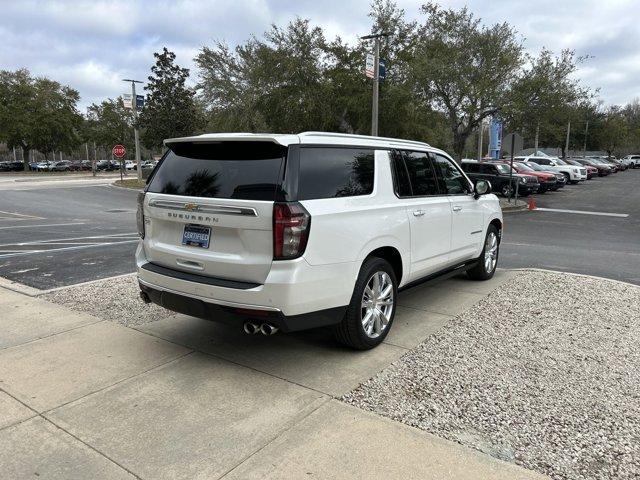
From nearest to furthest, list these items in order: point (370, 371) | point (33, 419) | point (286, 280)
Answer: point (33, 419) < point (286, 280) < point (370, 371)

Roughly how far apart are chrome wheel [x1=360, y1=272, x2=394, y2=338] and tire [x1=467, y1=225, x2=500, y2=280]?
2.56 meters

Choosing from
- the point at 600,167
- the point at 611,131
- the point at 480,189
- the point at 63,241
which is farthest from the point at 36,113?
the point at 611,131

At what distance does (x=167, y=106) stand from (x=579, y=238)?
23.4 m

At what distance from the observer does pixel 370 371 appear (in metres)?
3.96

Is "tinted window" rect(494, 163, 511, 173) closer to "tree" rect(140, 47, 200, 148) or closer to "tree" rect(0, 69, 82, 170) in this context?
"tree" rect(140, 47, 200, 148)

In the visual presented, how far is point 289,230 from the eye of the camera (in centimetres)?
349

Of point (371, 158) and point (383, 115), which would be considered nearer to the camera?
point (371, 158)

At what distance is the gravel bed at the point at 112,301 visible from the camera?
530 centimetres

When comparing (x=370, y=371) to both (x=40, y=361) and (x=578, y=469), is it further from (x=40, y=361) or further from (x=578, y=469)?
(x=40, y=361)

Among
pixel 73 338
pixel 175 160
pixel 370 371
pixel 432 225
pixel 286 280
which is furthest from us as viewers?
pixel 432 225

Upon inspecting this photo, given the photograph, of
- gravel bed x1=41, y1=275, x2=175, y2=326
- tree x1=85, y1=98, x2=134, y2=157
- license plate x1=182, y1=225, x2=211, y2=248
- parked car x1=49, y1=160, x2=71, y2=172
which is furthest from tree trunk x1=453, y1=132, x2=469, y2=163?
parked car x1=49, y1=160, x2=71, y2=172

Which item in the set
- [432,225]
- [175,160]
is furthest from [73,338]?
[432,225]

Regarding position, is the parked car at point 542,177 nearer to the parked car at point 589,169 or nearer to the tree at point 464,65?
the tree at point 464,65

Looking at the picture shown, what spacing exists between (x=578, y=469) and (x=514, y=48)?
916 inches
